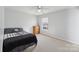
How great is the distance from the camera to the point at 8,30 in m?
1.70

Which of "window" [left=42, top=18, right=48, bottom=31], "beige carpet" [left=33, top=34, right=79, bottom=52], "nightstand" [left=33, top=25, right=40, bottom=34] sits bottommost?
"beige carpet" [left=33, top=34, right=79, bottom=52]

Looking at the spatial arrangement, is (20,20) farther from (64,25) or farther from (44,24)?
(64,25)

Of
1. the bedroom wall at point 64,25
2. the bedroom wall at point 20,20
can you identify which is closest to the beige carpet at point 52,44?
the bedroom wall at point 64,25

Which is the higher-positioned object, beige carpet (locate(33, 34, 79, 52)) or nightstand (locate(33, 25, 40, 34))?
nightstand (locate(33, 25, 40, 34))

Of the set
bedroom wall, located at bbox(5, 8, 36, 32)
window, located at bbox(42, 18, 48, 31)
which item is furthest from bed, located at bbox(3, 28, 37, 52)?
window, located at bbox(42, 18, 48, 31)

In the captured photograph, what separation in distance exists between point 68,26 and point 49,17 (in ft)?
1.79

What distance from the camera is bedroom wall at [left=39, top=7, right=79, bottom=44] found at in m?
2.10

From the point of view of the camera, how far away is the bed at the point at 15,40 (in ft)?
5.59

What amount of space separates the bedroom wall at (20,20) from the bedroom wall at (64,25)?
312 mm

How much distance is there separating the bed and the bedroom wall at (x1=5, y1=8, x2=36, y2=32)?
11 cm

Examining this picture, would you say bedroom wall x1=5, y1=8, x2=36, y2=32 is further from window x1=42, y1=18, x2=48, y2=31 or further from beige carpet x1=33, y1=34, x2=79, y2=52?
beige carpet x1=33, y1=34, x2=79, y2=52

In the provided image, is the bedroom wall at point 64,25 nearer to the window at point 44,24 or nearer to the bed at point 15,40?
the window at point 44,24
